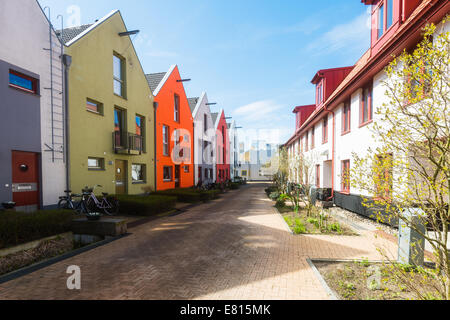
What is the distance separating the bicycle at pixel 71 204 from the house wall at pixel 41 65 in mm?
263

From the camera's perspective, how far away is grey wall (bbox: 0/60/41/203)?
7426 millimetres

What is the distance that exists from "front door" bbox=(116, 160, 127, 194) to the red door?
4.47 metres

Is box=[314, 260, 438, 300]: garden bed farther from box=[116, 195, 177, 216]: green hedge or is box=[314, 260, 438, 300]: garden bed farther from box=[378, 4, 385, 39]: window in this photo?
box=[378, 4, 385, 39]: window

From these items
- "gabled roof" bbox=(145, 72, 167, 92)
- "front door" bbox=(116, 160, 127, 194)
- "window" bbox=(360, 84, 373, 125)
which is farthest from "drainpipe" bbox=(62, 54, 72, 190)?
"window" bbox=(360, 84, 373, 125)

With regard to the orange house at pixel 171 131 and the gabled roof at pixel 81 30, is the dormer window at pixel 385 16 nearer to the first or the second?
the gabled roof at pixel 81 30

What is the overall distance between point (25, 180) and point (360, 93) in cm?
1376

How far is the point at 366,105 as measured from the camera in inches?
411

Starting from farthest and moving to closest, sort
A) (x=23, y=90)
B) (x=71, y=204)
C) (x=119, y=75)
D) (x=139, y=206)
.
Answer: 1. (x=119, y=75)
2. (x=139, y=206)
3. (x=71, y=204)
4. (x=23, y=90)

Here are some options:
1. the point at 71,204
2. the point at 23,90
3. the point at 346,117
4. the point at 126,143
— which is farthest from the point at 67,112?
the point at 346,117

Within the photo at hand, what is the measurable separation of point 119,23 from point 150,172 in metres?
8.89

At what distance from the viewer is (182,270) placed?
4641 millimetres

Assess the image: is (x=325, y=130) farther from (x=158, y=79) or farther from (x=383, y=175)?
(x=383, y=175)

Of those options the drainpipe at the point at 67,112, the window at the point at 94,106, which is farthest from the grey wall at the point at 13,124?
the window at the point at 94,106
